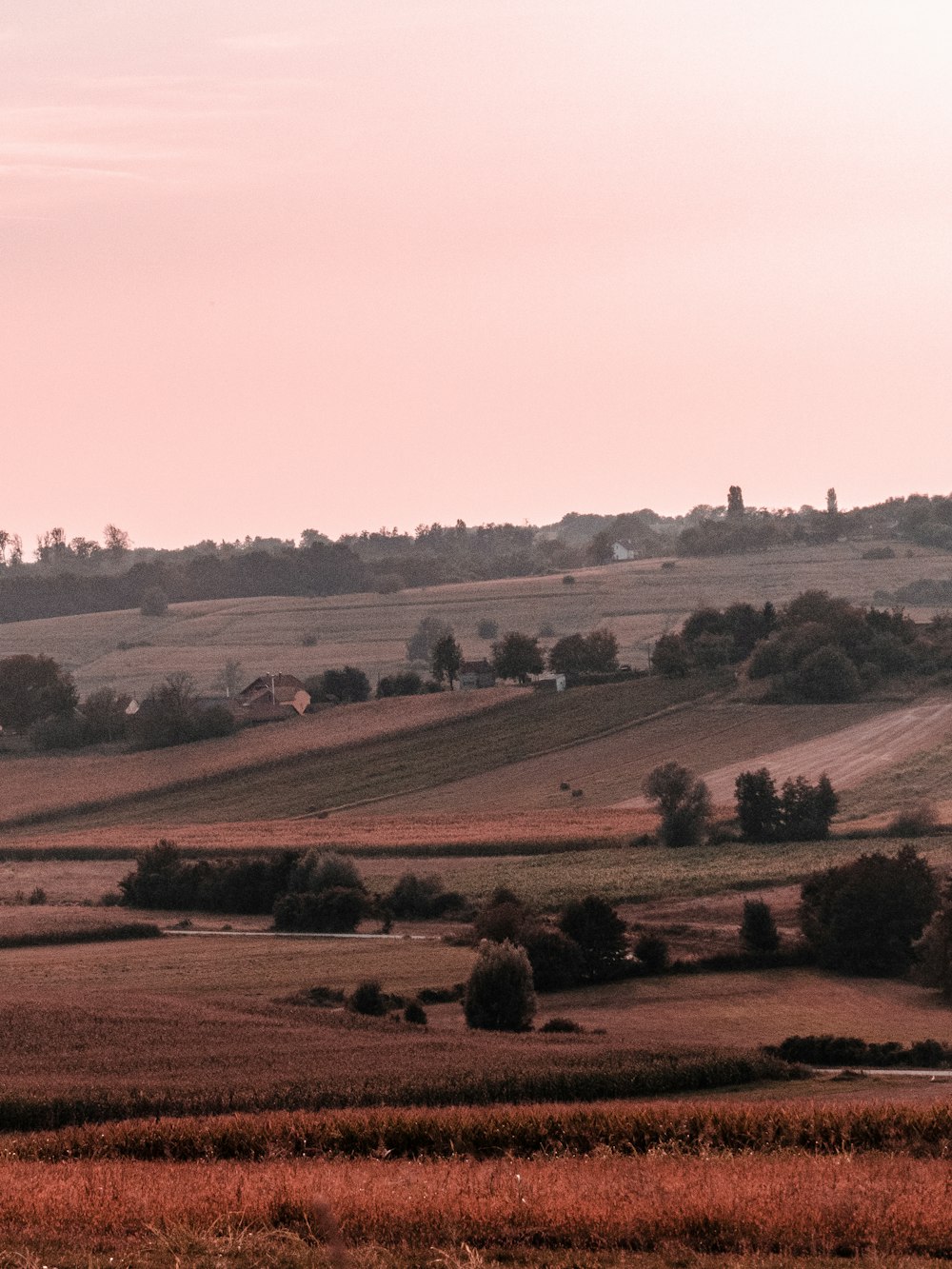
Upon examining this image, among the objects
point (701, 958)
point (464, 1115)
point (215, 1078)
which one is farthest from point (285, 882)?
point (464, 1115)

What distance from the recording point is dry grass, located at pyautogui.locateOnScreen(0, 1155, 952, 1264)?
49.4ft

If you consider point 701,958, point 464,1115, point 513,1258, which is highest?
point 513,1258

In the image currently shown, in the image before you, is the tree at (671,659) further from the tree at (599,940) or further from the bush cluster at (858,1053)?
the bush cluster at (858,1053)

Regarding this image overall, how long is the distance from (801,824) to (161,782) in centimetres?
3911

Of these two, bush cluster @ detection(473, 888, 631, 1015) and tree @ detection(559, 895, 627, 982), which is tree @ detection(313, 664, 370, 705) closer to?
bush cluster @ detection(473, 888, 631, 1015)

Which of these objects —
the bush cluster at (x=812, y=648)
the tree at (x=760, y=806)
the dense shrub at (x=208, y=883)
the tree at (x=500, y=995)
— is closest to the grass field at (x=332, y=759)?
the bush cluster at (x=812, y=648)

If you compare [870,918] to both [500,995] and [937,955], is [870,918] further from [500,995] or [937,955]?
[500,995]

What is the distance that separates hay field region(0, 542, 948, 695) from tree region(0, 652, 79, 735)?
27135 mm

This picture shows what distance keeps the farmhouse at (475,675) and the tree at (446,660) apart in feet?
3.01

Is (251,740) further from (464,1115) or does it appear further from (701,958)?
(464,1115)

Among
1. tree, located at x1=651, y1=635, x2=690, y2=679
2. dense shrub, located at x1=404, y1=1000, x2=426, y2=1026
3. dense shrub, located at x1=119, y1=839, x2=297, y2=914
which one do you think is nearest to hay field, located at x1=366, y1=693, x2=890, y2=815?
tree, located at x1=651, y1=635, x2=690, y2=679

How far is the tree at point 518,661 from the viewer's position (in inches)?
4592

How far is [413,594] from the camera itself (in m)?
185

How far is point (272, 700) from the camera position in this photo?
118 m
